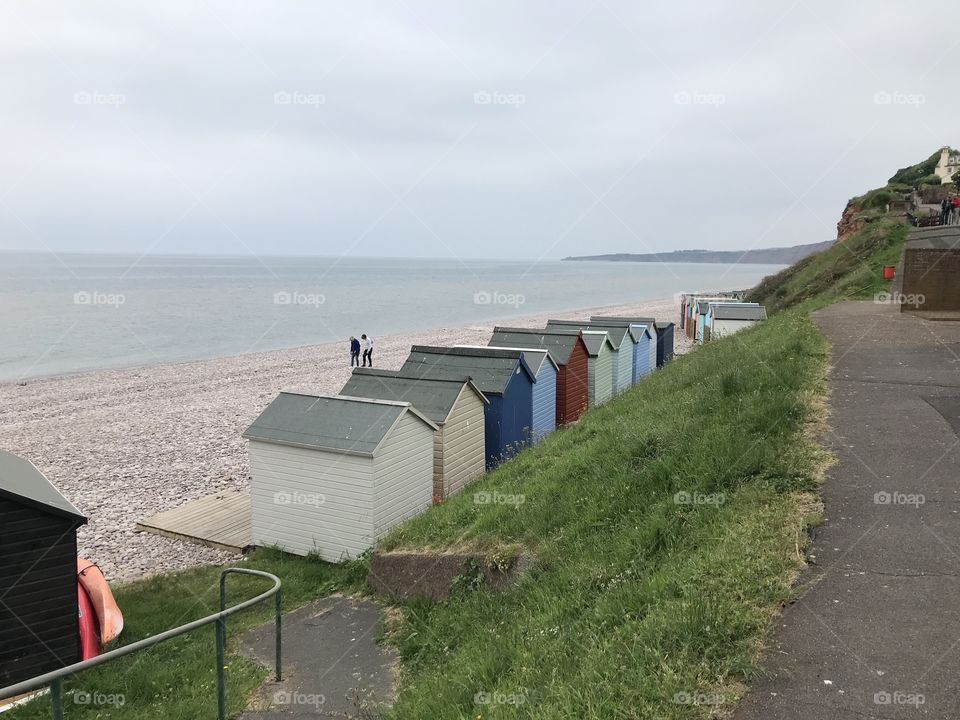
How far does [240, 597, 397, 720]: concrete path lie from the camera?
24.2ft

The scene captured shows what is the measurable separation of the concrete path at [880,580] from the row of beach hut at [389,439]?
7669 millimetres

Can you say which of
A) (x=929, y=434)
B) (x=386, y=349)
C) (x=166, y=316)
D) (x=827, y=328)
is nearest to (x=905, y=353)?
(x=827, y=328)

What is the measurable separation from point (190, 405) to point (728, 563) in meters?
32.1

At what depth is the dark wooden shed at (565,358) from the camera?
2092 centimetres

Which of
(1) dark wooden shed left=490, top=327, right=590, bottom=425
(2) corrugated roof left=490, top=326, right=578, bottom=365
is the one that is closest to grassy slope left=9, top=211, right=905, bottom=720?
(1) dark wooden shed left=490, top=327, right=590, bottom=425

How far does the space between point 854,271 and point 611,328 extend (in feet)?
48.2

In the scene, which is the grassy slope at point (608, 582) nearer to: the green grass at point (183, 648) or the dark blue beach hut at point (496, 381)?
the green grass at point (183, 648)

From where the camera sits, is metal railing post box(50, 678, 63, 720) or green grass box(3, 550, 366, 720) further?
green grass box(3, 550, 366, 720)

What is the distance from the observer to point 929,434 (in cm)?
924

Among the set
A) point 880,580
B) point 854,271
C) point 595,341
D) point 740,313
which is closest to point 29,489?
point 880,580

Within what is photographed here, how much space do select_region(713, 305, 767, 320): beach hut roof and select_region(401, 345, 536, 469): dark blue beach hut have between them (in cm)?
2015

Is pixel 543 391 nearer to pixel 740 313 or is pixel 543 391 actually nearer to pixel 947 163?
pixel 740 313

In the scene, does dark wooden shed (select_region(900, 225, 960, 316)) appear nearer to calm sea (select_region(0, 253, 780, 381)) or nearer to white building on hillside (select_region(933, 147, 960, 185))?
calm sea (select_region(0, 253, 780, 381))

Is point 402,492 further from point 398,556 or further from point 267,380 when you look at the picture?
point 267,380
